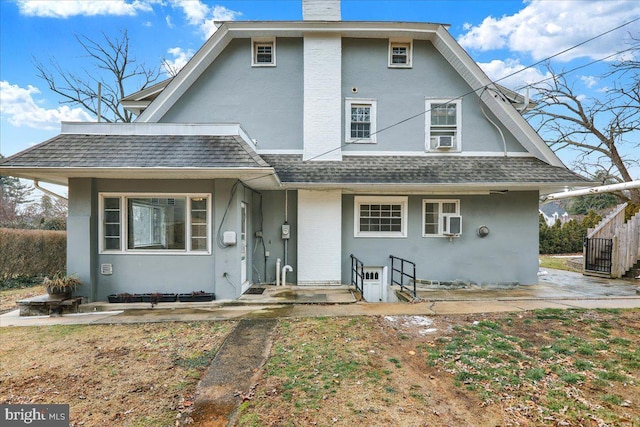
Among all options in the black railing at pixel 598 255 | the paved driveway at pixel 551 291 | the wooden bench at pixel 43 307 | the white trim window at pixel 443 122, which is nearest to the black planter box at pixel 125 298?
the wooden bench at pixel 43 307

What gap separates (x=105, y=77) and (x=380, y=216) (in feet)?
61.3

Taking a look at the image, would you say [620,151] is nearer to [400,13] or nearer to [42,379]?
[400,13]

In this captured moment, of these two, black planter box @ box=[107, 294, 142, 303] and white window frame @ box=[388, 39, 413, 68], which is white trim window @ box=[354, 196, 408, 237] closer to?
white window frame @ box=[388, 39, 413, 68]

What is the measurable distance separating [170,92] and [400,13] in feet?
30.5

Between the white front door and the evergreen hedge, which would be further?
the evergreen hedge

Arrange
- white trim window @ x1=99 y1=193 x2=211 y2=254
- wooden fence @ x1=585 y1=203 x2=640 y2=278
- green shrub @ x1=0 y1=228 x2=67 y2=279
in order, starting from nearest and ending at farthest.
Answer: white trim window @ x1=99 y1=193 x2=211 y2=254 → wooden fence @ x1=585 y1=203 x2=640 y2=278 → green shrub @ x1=0 y1=228 x2=67 y2=279

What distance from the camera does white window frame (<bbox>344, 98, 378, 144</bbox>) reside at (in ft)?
29.9

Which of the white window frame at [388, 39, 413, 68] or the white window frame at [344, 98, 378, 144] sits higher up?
the white window frame at [388, 39, 413, 68]

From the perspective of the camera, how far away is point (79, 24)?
14875 mm

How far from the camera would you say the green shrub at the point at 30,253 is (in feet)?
33.4

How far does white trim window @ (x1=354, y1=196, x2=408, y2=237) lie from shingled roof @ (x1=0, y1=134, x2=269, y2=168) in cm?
361

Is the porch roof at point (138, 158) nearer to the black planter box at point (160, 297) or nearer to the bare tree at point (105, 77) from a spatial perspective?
the black planter box at point (160, 297)

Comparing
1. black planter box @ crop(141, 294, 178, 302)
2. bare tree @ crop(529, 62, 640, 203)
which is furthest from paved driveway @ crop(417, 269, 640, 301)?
bare tree @ crop(529, 62, 640, 203)

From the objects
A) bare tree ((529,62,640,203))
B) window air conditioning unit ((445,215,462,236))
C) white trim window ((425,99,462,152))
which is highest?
bare tree ((529,62,640,203))
